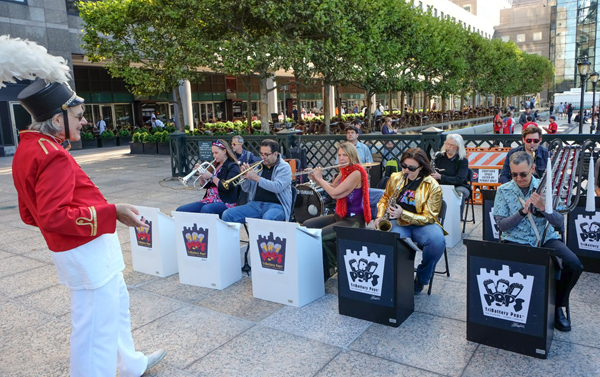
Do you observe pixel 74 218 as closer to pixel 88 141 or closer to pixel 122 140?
pixel 88 141

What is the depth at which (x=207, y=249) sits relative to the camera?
5.38m

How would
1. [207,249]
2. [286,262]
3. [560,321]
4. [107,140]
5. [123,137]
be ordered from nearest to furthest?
[560,321] < [286,262] < [207,249] < [107,140] < [123,137]

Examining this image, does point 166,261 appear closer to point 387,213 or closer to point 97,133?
point 387,213

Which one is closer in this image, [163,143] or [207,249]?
[207,249]

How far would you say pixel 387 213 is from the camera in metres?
5.04

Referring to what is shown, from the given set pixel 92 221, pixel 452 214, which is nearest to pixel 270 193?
pixel 452 214

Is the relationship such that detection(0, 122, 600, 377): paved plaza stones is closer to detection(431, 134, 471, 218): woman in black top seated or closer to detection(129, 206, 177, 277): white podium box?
detection(129, 206, 177, 277): white podium box

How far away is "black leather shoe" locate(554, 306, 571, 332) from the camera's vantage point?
4.16 meters

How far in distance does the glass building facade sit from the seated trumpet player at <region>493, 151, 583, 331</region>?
10541cm

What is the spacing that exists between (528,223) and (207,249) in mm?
3332

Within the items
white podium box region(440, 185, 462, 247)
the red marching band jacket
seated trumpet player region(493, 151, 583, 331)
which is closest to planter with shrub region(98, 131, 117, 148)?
white podium box region(440, 185, 462, 247)

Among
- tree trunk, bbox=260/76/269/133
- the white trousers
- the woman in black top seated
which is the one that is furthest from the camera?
tree trunk, bbox=260/76/269/133

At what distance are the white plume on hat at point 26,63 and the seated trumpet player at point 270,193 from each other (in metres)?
3.24

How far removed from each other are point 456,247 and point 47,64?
18.7ft
